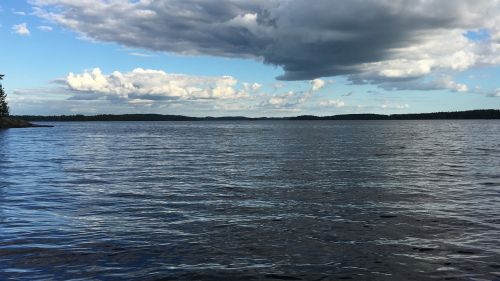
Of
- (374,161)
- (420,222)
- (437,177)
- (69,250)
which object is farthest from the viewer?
(374,161)

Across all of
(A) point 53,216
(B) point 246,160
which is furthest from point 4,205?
(B) point 246,160

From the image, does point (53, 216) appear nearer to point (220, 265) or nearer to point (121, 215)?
point (121, 215)

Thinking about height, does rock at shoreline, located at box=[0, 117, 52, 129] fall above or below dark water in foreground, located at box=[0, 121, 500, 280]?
above

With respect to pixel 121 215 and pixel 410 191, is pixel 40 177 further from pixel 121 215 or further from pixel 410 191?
pixel 410 191

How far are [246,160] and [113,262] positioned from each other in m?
34.9

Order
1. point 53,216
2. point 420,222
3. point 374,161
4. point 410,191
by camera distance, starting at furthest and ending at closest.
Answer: point 374,161 → point 410,191 → point 53,216 → point 420,222

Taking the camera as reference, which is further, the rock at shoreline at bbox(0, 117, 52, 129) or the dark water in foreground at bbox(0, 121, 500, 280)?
the rock at shoreline at bbox(0, 117, 52, 129)

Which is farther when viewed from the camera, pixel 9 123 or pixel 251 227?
pixel 9 123

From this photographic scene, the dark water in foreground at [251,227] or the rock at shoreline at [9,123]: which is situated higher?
the rock at shoreline at [9,123]

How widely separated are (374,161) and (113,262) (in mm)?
36495

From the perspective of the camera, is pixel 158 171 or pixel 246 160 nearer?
pixel 158 171

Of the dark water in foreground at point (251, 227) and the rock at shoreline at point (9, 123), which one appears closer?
the dark water in foreground at point (251, 227)

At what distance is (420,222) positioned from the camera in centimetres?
1839

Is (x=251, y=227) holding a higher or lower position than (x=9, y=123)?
lower
